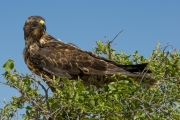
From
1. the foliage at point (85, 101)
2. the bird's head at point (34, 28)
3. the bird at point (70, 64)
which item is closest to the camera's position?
the foliage at point (85, 101)

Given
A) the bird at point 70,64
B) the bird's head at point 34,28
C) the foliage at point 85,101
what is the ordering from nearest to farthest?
the foliage at point 85,101 → the bird at point 70,64 → the bird's head at point 34,28

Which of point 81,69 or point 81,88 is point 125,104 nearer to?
point 81,88

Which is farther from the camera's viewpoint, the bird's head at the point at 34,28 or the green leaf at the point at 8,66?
the bird's head at the point at 34,28

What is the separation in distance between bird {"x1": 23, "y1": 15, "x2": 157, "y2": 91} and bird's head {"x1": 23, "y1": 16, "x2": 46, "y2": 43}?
0.47ft

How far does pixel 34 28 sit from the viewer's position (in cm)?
720

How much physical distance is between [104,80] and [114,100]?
2023 mm

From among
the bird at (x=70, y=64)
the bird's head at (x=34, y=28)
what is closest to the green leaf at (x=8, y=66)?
the bird at (x=70, y=64)

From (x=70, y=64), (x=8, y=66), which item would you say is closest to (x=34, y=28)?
(x=70, y=64)

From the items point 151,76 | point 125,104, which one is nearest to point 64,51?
point 151,76

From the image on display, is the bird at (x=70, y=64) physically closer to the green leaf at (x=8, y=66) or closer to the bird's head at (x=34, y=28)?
the bird's head at (x=34, y=28)

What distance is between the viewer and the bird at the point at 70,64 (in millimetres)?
6180

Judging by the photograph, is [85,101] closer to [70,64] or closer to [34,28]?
[70,64]

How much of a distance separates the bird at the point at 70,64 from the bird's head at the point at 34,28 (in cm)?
14

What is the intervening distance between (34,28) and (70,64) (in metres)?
1.28
